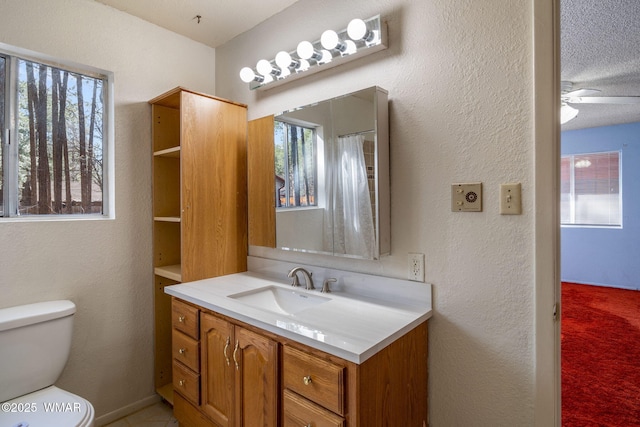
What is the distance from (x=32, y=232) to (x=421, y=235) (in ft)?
5.97

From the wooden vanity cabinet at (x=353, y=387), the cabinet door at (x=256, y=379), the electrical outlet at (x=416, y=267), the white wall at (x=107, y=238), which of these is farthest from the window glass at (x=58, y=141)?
the electrical outlet at (x=416, y=267)

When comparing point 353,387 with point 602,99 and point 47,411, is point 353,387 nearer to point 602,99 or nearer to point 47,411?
point 47,411

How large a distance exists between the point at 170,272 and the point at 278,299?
0.68m

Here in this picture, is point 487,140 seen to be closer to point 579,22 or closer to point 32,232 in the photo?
point 579,22

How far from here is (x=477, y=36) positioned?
122cm

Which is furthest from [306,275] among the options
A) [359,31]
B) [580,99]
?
[580,99]

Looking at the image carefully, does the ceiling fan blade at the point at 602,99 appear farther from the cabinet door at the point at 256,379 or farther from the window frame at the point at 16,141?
the window frame at the point at 16,141

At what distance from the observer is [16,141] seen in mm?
1604

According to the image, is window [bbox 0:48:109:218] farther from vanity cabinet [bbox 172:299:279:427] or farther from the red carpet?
the red carpet

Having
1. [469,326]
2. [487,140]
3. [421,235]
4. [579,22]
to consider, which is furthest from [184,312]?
[579,22]

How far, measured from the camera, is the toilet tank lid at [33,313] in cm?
138

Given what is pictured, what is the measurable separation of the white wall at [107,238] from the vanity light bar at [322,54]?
0.65 metres

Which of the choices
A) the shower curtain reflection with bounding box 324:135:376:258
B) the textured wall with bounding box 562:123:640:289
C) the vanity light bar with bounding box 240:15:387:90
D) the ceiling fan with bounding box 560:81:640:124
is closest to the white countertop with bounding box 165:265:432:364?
the shower curtain reflection with bounding box 324:135:376:258

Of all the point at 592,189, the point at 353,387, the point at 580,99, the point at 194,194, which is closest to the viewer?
the point at 353,387
